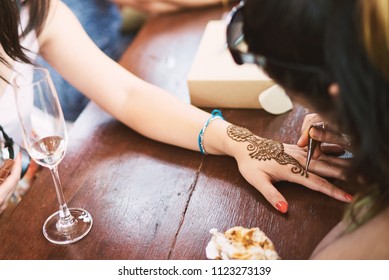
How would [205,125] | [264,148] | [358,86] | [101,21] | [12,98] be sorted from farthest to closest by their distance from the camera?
[101,21]
[12,98]
[205,125]
[264,148]
[358,86]

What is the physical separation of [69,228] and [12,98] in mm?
535

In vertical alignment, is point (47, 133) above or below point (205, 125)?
above

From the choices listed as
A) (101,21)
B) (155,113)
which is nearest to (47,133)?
(155,113)

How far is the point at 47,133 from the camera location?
1.00 meters

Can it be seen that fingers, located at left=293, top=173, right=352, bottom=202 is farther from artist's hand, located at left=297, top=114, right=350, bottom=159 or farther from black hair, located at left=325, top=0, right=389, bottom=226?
black hair, located at left=325, top=0, right=389, bottom=226

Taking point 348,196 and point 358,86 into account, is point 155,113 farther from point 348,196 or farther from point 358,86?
point 358,86

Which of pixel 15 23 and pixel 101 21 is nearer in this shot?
pixel 15 23

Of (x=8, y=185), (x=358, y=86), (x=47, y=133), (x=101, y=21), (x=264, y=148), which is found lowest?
(x=101, y=21)

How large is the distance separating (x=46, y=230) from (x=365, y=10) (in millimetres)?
753

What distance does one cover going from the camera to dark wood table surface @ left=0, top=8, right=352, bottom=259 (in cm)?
93

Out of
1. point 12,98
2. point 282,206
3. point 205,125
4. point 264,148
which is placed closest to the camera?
point 282,206

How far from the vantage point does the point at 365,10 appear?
0.59 m

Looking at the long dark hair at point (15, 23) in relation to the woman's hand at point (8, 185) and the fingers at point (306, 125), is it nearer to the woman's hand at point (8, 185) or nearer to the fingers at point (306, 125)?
the woman's hand at point (8, 185)
